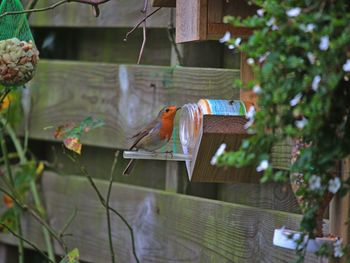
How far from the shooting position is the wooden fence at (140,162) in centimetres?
278

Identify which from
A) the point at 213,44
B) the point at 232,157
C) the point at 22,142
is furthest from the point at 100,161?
the point at 232,157

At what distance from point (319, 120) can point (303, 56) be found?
120 mm

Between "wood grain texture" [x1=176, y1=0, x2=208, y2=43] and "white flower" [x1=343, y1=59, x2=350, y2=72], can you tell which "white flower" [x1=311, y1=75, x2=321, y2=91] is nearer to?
"white flower" [x1=343, y1=59, x2=350, y2=72]

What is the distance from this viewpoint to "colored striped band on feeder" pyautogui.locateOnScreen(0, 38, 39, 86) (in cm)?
263

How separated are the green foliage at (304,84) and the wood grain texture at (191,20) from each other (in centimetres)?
69

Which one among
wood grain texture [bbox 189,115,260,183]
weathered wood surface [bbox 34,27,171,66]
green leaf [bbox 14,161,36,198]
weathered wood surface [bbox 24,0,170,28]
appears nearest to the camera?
wood grain texture [bbox 189,115,260,183]

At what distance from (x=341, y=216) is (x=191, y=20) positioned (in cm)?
70

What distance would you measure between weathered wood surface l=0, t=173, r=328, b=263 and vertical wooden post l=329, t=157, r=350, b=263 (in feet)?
1.50

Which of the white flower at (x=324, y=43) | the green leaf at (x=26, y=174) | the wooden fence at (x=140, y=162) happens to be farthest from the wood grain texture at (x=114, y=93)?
the white flower at (x=324, y=43)

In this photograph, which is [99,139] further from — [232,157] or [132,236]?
[232,157]

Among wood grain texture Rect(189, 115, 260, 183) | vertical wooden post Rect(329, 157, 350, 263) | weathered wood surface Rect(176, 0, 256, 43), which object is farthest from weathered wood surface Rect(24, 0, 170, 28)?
vertical wooden post Rect(329, 157, 350, 263)

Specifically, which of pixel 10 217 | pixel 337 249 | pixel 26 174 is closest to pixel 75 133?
pixel 26 174

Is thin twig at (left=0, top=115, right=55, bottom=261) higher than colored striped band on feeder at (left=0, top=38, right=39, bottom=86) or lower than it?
lower

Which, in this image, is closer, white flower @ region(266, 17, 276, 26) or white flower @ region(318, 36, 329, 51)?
white flower @ region(318, 36, 329, 51)
